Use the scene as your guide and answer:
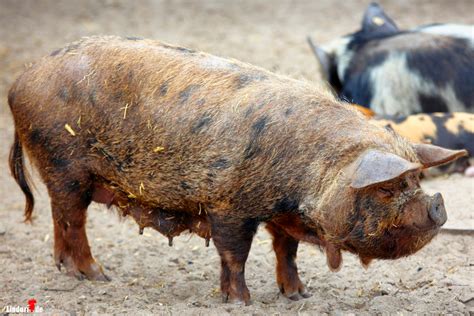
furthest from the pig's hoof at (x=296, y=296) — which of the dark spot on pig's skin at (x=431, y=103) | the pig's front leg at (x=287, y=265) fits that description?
the dark spot on pig's skin at (x=431, y=103)

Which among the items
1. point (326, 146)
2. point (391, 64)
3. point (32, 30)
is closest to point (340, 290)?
point (326, 146)

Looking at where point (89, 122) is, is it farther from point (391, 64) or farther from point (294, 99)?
point (391, 64)

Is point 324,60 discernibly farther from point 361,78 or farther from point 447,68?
point 447,68

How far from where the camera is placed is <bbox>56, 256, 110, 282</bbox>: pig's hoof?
5.42 m

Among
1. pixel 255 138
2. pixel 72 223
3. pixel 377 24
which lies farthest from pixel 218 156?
pixel 377 24

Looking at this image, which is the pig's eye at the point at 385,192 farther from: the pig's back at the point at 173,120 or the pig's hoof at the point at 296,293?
the pig's hoof at the point at 296,293

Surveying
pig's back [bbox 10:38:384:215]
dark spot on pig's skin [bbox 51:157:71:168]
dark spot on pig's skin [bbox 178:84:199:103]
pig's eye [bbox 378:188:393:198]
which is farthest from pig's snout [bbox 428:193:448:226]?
dark spot on pig's skin [bbox 51:157:71:168]

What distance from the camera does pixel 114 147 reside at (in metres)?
4.90

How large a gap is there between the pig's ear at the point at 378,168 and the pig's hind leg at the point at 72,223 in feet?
5.65

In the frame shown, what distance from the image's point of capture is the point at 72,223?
17.2 ft

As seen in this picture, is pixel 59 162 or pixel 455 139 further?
pixel 455 139

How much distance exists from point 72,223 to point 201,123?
114 cm

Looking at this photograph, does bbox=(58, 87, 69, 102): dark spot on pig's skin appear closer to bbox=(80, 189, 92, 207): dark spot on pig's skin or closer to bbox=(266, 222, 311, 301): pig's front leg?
bbox=(80, 189, 92, 207): dark spot on pig's skin

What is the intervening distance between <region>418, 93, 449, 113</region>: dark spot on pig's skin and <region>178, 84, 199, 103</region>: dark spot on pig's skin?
12.5ft
